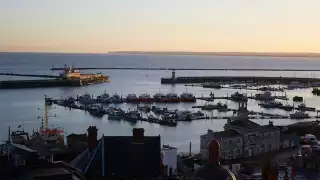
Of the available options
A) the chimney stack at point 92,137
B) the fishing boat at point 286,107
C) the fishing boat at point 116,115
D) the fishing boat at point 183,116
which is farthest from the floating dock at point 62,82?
the chimney stack at point 92,137

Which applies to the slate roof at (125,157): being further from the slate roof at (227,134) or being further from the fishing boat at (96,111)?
the fishing boat at (96,111)

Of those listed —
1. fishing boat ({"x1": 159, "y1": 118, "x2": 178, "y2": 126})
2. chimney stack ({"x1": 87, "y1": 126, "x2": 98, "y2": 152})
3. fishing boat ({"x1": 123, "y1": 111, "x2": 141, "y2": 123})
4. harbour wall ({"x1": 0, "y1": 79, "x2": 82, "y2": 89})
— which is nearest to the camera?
chimney stack ({"x1": 87, "y1": 126, "x2": 98, "y2": 152})

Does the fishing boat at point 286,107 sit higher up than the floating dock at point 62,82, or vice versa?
the floating dock at point 62,82

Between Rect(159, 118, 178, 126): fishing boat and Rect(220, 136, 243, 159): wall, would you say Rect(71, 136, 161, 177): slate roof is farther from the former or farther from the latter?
Rect(159, 118, 178, 126): fishing boat

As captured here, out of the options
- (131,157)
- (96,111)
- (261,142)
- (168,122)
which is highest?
(131,157)

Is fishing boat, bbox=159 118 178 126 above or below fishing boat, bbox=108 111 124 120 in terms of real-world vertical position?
below

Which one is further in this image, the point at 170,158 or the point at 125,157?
the point at 170,158

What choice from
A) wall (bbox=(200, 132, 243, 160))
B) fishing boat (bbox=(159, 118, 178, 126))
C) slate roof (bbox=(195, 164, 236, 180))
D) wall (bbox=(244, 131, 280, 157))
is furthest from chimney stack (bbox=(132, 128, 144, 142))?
fishing boat (bbox=(159, 118, 178, 126))

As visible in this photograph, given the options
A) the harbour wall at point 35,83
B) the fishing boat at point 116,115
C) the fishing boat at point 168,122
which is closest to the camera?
the fishing boat at point 168,122

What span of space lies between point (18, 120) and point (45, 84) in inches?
1396

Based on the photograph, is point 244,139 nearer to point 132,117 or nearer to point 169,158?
point 169,158

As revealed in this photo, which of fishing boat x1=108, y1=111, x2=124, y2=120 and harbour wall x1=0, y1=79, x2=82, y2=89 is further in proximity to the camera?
harbour wall x1=0, y1=79, x2=82, y2=89

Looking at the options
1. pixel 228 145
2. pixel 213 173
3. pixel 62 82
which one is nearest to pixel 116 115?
pixel 228 145

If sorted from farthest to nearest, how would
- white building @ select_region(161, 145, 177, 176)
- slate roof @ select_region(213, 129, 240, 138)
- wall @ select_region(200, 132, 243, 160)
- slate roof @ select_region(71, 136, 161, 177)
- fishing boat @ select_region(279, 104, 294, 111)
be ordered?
1. fishing boat @ select_region(279, 104, 294, 111)
2. slate roof @ select_region(213, 129, 240, 138)
3. wall @ select_region(200, 132, 243, 160)
4. white building @ select_region(161, 145, 177, 176)
5. slate roof @ select_region(71, 136, 161, 177)
